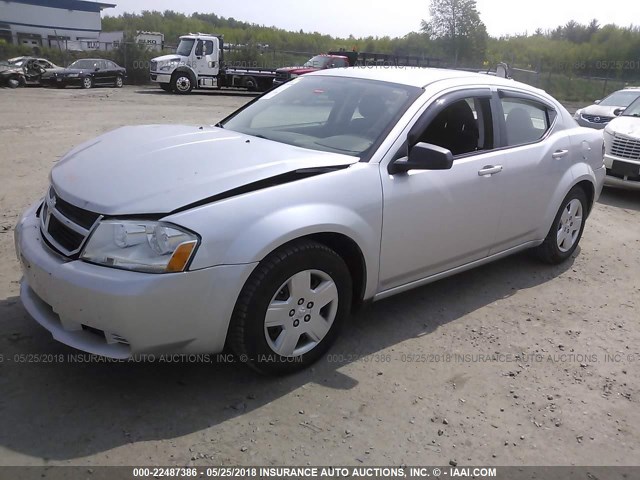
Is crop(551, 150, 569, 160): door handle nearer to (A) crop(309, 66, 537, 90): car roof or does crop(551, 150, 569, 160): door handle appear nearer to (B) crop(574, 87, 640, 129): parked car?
(A) crop(309, 66, 537, 90): car roof

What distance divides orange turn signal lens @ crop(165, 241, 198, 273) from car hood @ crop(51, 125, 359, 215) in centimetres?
21

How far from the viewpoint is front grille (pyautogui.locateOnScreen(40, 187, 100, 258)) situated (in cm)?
278

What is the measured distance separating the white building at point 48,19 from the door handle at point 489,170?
148ft

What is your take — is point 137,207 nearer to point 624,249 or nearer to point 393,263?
point 393,263

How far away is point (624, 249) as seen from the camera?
6.01m

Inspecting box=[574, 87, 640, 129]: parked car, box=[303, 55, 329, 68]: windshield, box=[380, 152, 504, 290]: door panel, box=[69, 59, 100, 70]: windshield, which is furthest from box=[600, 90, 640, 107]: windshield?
box=[69, 59, 100, 70]: windshield

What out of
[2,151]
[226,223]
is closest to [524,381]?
[226,223]

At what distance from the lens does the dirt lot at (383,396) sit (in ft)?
8.70

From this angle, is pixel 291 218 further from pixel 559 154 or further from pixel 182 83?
pixel 182 83

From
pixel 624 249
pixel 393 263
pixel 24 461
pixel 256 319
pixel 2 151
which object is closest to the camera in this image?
pixel 24 461

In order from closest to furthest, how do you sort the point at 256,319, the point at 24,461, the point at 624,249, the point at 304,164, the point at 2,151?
the point at 24,461 → the point at 256,319 → the point at 304,164 → the point at 624,249 → the point at 2,151

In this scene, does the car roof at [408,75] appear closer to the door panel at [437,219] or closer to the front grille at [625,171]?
the door panel at [437,219]

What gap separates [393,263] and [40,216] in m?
2.14

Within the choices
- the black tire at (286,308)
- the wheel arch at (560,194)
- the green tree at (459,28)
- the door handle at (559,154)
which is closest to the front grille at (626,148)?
the wheel arch at (560,194)
